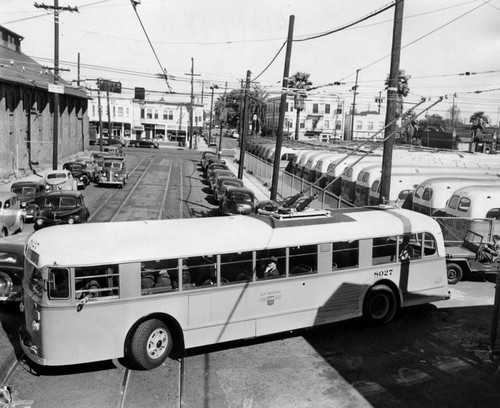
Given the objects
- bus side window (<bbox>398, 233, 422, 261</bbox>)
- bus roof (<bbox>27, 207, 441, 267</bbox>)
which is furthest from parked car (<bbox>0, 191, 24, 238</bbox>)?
bus side window (<bbox>398, 233, 422, 261</bbox>)

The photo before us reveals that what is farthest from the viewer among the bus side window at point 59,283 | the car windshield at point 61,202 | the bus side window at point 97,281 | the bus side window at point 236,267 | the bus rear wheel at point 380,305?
the car windshield at point 61,202

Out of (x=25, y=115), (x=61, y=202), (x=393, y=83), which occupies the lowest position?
(x=61, y=202)

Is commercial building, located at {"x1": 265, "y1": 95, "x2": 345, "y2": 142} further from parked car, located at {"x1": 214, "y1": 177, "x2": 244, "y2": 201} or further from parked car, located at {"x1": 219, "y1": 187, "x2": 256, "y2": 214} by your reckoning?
parked car, located at {"x1": 219, "y1": 187, "x2": 256, "y2": 214}

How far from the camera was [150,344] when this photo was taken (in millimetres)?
9312

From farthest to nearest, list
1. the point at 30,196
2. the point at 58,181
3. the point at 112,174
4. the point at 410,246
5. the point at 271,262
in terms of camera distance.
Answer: the point at 112,174, the point at 58,181, the point at 30,196, the point at 410,246, the point at 271,262

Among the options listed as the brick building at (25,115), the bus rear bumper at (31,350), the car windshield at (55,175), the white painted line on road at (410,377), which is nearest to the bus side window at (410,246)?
the white painted line on road at (410,377)

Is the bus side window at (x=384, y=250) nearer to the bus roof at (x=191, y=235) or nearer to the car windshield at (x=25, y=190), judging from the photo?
the bus roof at (x=191, y=235)

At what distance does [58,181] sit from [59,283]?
2234cm

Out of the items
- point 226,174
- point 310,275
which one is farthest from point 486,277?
point 226,174

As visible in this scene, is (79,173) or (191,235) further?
(79,173)

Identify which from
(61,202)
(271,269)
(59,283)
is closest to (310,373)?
(271,269)

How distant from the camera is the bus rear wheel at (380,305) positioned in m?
11.7

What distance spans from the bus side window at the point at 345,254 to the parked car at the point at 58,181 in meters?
21.7

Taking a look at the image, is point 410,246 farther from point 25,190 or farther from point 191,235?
point 25,190
